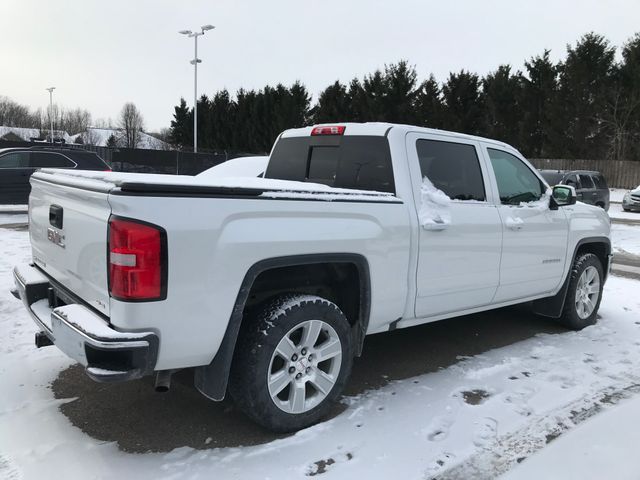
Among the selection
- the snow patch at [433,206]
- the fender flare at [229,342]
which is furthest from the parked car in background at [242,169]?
the fender flare at [229,342]

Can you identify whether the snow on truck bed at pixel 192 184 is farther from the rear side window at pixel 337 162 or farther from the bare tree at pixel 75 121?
the bare tree at pixel 75 121

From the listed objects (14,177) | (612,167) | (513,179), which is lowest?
(14,177)

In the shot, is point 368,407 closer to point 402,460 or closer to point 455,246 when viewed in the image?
point 402,460

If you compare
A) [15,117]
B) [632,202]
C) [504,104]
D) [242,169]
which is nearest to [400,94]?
[504,104]

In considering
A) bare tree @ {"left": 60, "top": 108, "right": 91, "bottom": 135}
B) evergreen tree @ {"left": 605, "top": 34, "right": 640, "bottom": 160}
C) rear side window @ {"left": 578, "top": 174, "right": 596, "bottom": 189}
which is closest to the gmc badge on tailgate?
rear side window @ {"left": 578, "top": 174, "right": 596, "bottom": 189}

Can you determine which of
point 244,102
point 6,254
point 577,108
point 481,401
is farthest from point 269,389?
point 244,102

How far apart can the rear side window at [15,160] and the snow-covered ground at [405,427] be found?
10772 millimetres

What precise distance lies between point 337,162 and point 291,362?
1.78m

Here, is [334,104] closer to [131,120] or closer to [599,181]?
[599,181]

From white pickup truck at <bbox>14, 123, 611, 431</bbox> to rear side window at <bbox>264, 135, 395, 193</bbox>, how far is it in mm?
13

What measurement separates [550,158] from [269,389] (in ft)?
128

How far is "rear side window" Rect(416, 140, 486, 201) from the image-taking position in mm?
4176

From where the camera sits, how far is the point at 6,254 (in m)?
8.06

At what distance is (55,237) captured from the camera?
11.0 feet
